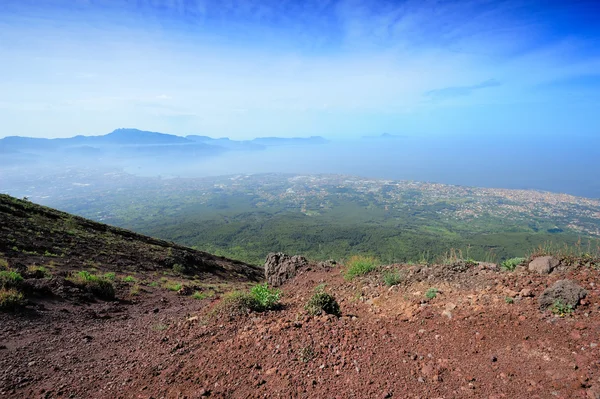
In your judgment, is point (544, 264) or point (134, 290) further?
point (134, 290)

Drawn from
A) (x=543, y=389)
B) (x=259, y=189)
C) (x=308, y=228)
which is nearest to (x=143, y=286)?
(x=543, y=389)

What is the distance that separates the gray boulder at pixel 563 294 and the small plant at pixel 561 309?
0.14 feet

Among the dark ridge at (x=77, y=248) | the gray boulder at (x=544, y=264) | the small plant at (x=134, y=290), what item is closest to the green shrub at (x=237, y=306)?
the small plant at (x=134, y=290)

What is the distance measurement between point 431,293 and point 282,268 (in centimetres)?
660

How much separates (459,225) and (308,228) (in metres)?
54.6

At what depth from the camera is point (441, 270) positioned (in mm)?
7320

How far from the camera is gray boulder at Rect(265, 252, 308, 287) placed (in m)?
11.4

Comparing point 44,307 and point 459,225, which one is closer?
point 44,307

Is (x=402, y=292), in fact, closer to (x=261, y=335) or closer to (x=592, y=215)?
(x=261, y=335)

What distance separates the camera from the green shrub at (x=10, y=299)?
6.60 m

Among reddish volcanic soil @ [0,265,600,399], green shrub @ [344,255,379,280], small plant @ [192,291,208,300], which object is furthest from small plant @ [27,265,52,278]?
green shrub @ [344,255,379,280]

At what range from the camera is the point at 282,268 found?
1165 cm

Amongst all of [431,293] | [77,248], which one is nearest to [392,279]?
[431,293]

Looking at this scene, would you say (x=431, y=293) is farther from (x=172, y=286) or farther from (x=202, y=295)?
(x=172, y=286)
